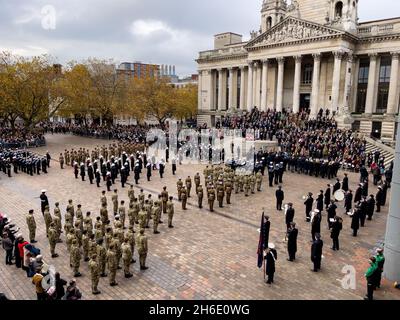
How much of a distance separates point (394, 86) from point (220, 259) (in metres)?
32.7

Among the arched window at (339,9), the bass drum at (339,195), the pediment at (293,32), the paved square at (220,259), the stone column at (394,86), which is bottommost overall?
the paved square at (220,259)

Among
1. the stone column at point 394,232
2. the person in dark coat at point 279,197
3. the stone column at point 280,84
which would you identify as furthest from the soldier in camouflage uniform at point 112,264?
the stone column at point 280,84

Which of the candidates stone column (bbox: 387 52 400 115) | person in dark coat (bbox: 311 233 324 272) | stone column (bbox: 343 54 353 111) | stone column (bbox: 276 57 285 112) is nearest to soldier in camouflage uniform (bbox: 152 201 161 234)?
person in dark coat (bbox: 311 233 324 272)

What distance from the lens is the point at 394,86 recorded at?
112 ft

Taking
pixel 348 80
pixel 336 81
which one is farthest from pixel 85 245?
pixel 348 80

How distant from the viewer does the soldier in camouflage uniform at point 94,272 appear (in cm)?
849

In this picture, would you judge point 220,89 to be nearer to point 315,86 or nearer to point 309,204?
point 315,86

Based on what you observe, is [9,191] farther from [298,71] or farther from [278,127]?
[298,71]

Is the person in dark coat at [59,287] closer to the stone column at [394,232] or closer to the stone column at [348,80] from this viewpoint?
the stone column at [394,232]

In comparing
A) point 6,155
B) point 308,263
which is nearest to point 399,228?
point 308,263

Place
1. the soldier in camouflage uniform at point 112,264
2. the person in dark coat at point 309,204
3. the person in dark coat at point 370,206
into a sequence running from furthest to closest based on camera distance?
the person in dark coat at point 370,206, the person in dark coat at point 309,204, the soldier in camouflage uniform at point 112,264

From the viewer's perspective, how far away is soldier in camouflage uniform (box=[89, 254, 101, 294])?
334 inches

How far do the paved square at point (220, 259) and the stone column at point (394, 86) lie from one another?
23.8 m

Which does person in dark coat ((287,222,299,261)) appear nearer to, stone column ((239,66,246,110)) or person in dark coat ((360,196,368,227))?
person in dark coat ((360,196,368,227))
